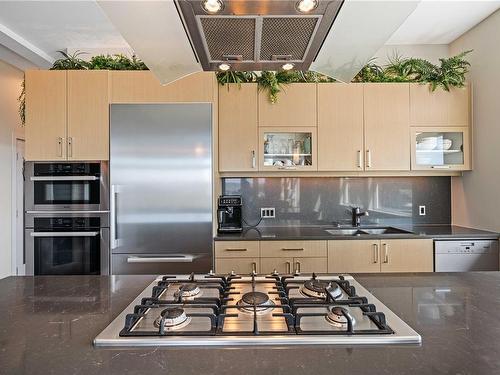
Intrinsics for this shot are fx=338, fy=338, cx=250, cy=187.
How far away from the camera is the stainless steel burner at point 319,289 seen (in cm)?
117

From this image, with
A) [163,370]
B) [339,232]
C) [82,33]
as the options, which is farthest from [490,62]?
[82,33]

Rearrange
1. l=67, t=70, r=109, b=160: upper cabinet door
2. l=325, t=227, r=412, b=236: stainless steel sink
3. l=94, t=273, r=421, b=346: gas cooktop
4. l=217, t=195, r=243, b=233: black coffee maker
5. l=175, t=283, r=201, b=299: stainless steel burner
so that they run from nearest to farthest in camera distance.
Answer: l=94, t=273, r=421, b=346: gas cooktop
l=175, t=283, r=201, b=299: stainless steel burner
l=67, t=70, r=109, b=160: upper cabinet door
l=217, t=195, r=243, b=233: black coffee maker
l=325, t=227, r=412, b=236: stainless steel sink

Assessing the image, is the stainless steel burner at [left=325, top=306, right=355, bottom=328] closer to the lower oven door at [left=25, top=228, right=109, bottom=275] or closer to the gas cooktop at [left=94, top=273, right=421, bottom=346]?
the gas cooktop at [left=94, top=273, right=421, bottom=346]

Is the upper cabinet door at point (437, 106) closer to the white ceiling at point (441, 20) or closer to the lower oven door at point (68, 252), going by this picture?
the white ceiling at point (441, 20)

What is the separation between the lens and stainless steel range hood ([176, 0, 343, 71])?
38.2 inches

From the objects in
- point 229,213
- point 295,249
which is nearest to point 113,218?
point 229,213

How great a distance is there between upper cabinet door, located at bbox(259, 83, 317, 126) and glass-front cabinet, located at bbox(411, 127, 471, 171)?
3.18ft

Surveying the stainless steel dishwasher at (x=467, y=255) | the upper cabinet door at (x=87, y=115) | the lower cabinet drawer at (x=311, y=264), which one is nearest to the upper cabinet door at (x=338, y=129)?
the lower cabinet drawer at (x=311, y=264)

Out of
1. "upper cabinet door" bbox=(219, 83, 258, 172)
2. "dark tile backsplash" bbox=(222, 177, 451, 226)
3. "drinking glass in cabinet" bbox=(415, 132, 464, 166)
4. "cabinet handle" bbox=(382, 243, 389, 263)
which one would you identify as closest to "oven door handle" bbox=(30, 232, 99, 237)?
"upper cabinet door" bbox=(219, 83, 258, 172)

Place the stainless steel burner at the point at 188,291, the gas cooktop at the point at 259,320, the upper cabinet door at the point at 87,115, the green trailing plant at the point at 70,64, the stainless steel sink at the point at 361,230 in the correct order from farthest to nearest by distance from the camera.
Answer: the stainless steel sink at the point at 361,230, the green trailing plant at the point at 70,64, the upper cabinet door at the point at 87,115, the stainless steel burner at the point at 188,291, the gas cooktop at the point at 259,320

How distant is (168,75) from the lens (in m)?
1.45

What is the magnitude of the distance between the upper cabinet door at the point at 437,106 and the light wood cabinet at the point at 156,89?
185cm

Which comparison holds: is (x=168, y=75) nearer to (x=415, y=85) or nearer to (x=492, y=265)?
(x=415, y=85)

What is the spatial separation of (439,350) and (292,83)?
264 cm
